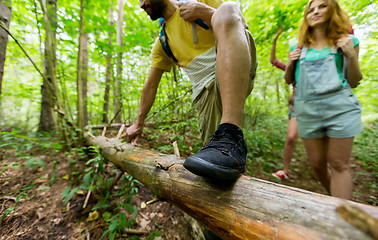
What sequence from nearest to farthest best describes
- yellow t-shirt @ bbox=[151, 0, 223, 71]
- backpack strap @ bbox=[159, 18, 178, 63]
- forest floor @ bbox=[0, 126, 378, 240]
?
1. yellow t-shirt @ bbox=[151, 0, 223, 71]
2. forest floor @ bbox=[0, 126, 378, 240]
3. backpack strap @ bbox=[159, 18, 178, 63]

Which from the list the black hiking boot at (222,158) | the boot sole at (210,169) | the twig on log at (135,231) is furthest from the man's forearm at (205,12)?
the twig on log at (135,231)

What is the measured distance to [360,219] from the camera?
40 cm

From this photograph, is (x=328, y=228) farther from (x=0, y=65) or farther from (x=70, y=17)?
(x=70, y=17)

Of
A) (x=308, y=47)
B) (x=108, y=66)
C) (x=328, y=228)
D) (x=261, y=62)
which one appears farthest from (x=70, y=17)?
(x=261, y=62)

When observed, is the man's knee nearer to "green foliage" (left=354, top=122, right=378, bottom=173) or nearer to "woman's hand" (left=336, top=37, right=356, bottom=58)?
"woman's hand" (left=336, top=37, right=356, bottom=58)

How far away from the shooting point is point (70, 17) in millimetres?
2486

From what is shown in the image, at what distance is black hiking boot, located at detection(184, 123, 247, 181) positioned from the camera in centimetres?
69

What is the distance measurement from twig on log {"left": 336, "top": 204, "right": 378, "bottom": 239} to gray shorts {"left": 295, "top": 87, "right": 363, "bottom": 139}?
1553mm

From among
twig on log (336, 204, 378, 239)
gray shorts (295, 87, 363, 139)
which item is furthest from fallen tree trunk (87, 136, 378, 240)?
gray shorts (295, 87, 363, 139)

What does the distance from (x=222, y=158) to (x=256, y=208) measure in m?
0.24

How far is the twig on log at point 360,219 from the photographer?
37 centimetres

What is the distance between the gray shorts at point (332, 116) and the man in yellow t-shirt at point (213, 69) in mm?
933

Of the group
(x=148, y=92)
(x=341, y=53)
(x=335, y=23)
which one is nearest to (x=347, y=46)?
(x=341, y=53)

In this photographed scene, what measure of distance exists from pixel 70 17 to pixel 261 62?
4.42m
